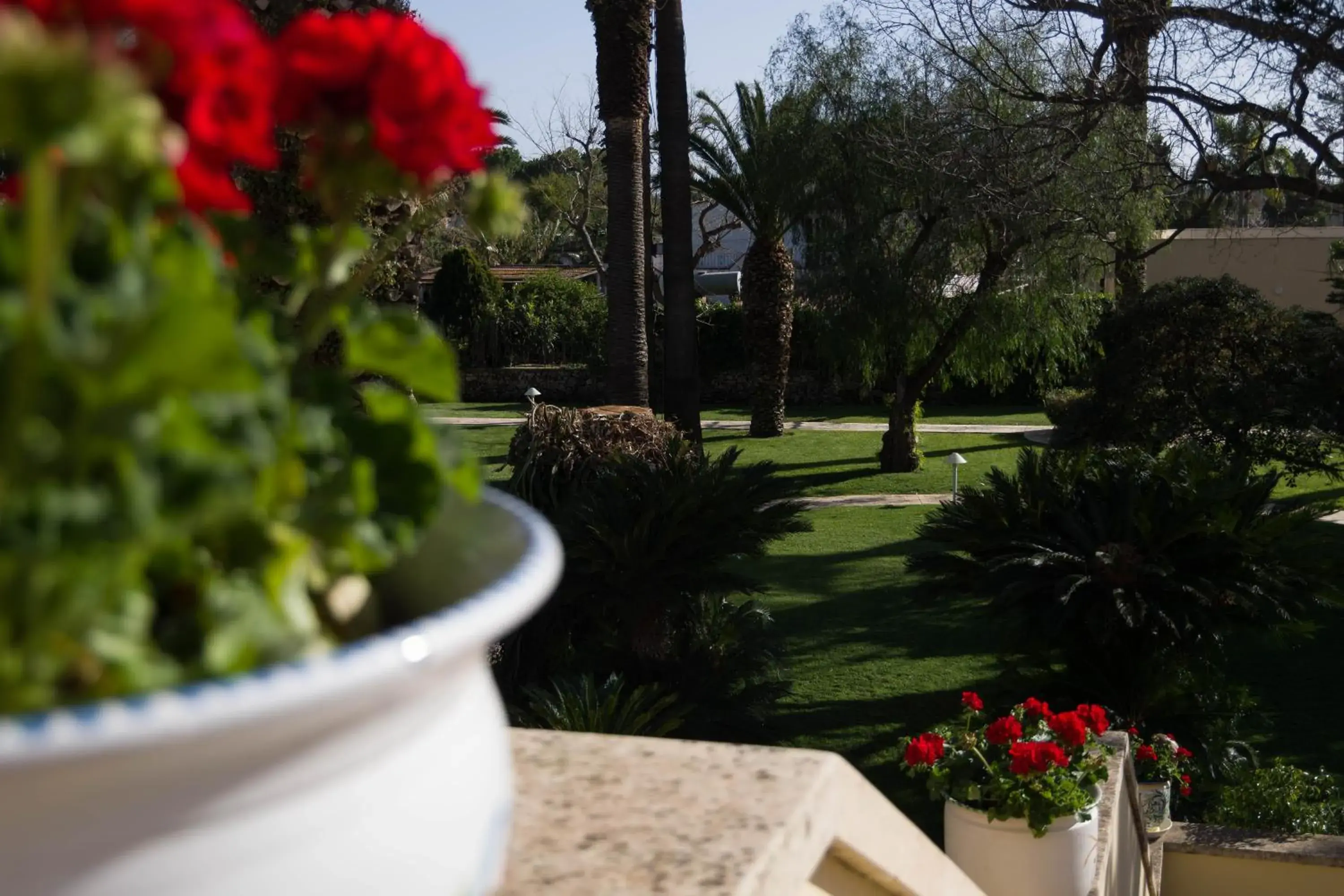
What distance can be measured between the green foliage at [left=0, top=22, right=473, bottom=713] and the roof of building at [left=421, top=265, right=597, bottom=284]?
31354 millimetres

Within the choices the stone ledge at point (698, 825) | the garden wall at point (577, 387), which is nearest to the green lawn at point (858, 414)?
the garden wall at point (577, 387)

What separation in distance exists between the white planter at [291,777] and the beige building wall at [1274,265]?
29.3 m

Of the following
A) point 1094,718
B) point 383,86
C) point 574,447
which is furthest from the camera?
point 574,447

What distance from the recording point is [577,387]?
95.4 feet

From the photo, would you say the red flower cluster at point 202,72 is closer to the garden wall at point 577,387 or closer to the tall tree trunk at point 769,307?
the tall tree trunk at point 769,307

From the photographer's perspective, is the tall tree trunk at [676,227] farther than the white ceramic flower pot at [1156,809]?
Yes

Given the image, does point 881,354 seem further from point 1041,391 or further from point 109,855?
point 109,855

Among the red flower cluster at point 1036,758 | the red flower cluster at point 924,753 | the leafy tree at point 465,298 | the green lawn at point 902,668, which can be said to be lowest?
the green lawn at point 902,668

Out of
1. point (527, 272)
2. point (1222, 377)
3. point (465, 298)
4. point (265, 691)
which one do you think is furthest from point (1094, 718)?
point (527, 272)

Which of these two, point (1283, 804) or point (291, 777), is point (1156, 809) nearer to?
point (1283, 804)

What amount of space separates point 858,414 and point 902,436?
26.5 ft

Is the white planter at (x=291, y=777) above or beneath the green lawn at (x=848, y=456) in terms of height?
above

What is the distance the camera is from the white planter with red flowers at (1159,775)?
213 inches

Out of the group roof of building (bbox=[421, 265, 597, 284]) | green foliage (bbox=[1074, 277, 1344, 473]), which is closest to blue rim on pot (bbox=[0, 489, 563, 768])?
green foliage (bbox=[1074, 277, 1344, 473])
